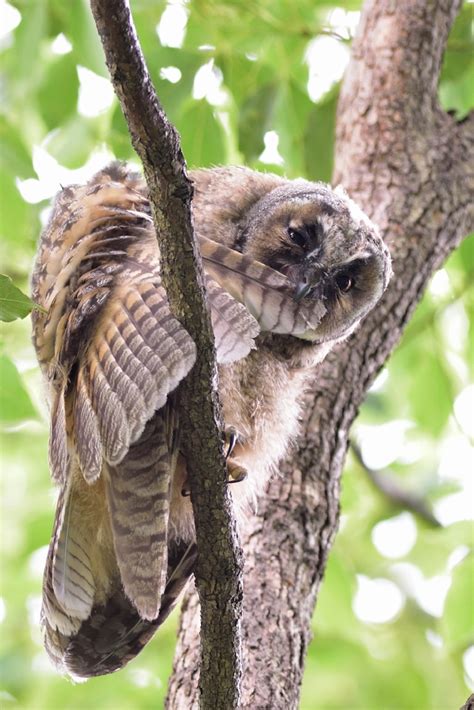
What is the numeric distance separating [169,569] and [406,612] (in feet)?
8.88

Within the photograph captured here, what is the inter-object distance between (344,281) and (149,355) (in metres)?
0.90

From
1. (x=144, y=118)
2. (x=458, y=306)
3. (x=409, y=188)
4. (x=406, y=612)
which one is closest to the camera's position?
(x=144, y=118)

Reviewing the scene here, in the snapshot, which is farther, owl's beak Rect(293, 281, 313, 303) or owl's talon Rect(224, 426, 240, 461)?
owl's beak Rect(293, 281, 313, 303)

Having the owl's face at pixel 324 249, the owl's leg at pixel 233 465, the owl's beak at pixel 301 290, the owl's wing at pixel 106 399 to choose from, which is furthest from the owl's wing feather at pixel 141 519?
the owl's face at pixel 324 249

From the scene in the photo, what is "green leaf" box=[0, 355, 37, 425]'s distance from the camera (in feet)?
7.91

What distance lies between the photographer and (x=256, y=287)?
6.95ft

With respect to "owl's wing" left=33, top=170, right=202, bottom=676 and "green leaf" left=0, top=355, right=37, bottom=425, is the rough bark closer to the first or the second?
"owl's wing" left=33, top=170, right=202, bottom=676

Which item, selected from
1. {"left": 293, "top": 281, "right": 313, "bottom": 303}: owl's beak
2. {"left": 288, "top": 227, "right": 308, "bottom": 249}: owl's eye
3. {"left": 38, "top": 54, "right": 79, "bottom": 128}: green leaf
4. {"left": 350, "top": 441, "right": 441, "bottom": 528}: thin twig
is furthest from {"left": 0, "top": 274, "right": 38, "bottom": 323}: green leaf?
{"left": 350, "top": 441, "right": 441, "bottom": 528}: thin twig

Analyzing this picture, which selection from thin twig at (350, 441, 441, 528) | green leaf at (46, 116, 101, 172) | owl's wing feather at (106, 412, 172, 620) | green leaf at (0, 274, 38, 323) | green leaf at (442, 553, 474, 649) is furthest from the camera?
thin twig at (350, 441, 441, 528)

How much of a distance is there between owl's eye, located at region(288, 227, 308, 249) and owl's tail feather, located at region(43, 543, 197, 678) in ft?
2.63

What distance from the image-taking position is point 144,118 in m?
1.49

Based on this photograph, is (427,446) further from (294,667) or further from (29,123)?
(294,667)

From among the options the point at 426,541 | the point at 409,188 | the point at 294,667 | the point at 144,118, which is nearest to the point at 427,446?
the point at 426,541

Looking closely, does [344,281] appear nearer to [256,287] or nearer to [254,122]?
[256,287]
